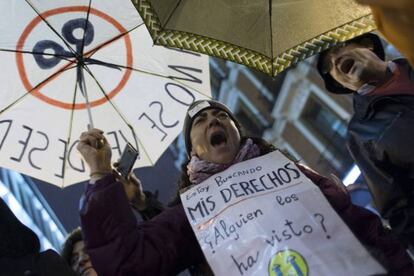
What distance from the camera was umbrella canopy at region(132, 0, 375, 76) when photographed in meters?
3.11

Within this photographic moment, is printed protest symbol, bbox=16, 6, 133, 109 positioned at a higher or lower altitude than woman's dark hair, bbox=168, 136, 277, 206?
higher

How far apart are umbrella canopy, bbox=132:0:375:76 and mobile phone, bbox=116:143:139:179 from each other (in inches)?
23.1

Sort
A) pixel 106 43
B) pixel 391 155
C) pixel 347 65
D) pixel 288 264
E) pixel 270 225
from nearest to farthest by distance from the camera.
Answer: pixel 288 264 < pixel 270 225 < pixel 391 155 < pixel 347 65 < pixel 106 43

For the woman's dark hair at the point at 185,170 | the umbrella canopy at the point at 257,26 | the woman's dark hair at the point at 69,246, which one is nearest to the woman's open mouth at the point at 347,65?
the umbrella canopy at the point at 257,26

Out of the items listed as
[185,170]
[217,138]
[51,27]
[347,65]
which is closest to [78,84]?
[51,27]

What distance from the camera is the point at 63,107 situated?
3729mm

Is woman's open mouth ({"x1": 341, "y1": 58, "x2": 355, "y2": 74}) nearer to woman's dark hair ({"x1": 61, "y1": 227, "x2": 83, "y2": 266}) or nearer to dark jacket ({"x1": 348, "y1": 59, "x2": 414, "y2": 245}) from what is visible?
dark jacket ({"x1": 348, "y1": 59, "x2": 414, "y2": 245})

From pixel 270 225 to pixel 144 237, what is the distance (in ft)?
2.07

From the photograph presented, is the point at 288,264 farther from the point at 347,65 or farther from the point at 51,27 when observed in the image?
the point at 51,27

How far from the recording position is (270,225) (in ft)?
8.13

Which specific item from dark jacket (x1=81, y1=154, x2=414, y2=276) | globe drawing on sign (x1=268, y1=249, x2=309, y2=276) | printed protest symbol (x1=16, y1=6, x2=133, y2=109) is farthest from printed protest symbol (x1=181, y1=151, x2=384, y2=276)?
printed protest symbol (x1=16, y1=6, x2=133, y2=109)

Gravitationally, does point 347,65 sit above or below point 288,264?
above

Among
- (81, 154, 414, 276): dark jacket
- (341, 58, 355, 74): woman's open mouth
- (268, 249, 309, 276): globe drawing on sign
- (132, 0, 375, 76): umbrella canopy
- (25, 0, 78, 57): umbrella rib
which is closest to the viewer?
(268, 249, 309, 276): globe drawing on sign

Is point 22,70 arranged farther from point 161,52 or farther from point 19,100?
point 161,52
